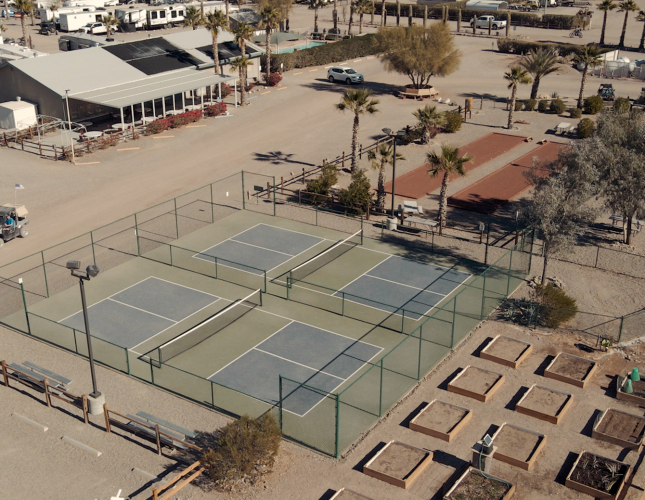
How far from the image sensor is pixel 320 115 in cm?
6347

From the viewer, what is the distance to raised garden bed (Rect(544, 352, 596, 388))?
2925 cm

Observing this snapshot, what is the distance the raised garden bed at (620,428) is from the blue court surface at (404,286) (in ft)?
31.0

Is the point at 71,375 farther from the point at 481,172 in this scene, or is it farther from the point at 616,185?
the point at 481,172

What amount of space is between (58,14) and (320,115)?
1940 inches

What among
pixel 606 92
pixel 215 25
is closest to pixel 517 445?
pixel 215 25

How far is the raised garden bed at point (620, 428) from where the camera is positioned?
25.9 metres

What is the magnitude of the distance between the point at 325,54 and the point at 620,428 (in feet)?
200

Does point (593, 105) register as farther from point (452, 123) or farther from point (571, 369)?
point (571, 369)

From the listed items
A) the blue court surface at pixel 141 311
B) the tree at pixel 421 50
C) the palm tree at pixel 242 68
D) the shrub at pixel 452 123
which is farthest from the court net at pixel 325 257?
the tree at pixel 421 50

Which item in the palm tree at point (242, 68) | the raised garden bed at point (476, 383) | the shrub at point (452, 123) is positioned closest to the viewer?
the raised garden bed at point (476, 383)

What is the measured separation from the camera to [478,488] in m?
23.3

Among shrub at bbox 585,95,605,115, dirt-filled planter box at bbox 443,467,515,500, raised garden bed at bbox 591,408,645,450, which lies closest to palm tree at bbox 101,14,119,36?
shrub at bbox 585,95,605,115

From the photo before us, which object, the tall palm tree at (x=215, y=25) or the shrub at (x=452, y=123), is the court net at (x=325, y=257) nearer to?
the shrub at (x=452, y=123)

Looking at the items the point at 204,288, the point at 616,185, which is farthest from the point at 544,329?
the point at 204,288
